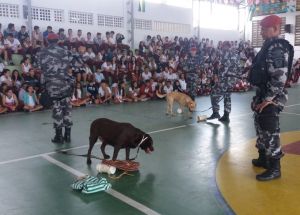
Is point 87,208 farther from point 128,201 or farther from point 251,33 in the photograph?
point 251,33

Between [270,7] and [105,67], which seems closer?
[105,67]

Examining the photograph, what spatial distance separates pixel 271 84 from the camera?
3.90m

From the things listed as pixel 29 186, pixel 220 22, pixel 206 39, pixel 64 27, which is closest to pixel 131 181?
pixel 29 186

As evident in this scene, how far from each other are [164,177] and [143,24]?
14816 millimetres

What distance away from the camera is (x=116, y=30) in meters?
17.0

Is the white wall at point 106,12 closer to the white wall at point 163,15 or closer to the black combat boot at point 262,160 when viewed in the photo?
the white wall at point 163,15

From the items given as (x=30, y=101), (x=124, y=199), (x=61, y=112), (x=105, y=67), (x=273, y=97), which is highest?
(x=105, y=67)

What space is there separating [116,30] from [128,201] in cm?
1427

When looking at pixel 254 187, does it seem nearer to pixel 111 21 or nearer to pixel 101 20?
pixel 101 20

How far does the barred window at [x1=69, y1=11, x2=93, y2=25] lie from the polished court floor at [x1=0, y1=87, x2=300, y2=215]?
8973 mm

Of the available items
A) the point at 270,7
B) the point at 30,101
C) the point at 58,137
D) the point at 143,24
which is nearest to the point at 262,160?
the point at 58,137

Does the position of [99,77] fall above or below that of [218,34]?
below

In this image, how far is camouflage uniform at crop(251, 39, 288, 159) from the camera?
3.81m

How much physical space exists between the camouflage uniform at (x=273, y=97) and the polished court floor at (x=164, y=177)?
1.55ft
